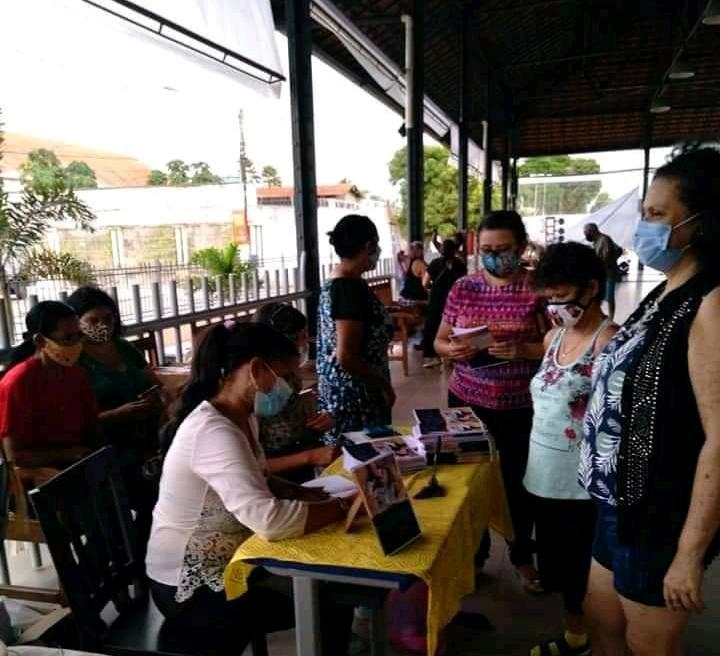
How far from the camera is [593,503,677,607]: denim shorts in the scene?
1.16 meters

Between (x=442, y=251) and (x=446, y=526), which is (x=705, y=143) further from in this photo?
(x=442, y=251)

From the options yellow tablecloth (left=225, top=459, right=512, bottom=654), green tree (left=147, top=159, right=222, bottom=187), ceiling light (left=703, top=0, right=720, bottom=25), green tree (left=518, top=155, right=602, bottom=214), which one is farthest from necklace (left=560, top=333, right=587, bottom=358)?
green tree (left=147, top=159, right=222, bottom=187)

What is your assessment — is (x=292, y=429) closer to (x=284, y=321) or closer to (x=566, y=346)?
(x=284, y=321)

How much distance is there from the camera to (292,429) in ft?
6.80

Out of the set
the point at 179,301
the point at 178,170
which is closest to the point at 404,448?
the point at 179,301

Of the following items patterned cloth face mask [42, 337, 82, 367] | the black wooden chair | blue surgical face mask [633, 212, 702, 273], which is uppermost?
blue surgical face mask [633, 212, 702, 273]

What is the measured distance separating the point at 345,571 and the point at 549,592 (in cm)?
137

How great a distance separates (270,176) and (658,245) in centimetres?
3062

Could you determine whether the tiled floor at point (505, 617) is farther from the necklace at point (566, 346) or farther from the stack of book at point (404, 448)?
the necklace at point (566, 346)

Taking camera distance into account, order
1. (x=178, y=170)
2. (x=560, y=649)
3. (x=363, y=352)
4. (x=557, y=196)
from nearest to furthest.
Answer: (x=560, y=649), (x=363, y=352), (x=557, y=196), (x=178, y=170)

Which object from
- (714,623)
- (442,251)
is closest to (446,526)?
(714,623)

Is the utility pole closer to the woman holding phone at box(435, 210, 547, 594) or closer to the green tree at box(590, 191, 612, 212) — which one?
the green tree at box(590, 191, 612, 212)

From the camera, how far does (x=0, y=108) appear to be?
4676mm

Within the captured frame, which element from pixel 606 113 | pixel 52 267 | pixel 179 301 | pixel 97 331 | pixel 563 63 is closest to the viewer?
pixel 97 331
